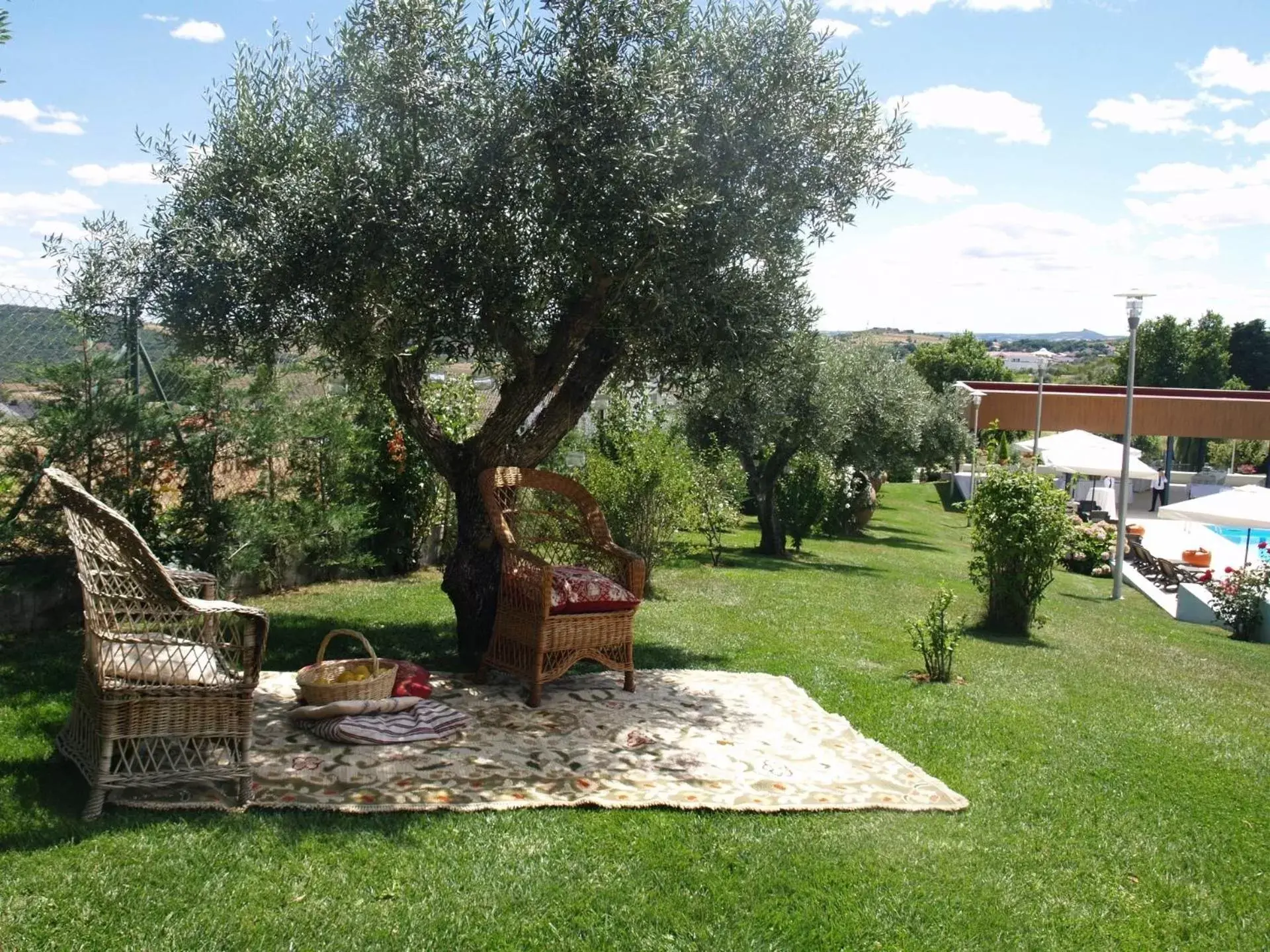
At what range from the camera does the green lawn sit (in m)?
3.35

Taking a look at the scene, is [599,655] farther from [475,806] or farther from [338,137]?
[338,137]

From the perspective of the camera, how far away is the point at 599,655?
6.26 m

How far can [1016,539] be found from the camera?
10.1 metres

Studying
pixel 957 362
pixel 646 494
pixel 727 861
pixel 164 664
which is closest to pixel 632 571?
pixel 727 861

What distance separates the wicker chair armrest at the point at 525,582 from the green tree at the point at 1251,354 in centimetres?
7948

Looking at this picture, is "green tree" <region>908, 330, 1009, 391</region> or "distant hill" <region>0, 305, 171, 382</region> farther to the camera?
"green tree" <region>908, 330, 1009, 391</region>

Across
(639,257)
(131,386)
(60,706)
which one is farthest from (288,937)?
(131,386)

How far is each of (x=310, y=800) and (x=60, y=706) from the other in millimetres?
1734

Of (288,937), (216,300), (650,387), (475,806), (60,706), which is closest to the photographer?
(288,937)

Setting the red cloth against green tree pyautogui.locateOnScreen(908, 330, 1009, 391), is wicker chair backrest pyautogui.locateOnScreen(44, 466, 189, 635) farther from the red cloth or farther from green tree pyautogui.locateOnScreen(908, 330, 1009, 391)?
green tree pyautogui.locateOnScreen(908, 330, 1009, 391)

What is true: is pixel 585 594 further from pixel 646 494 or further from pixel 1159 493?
pixel 1159 493

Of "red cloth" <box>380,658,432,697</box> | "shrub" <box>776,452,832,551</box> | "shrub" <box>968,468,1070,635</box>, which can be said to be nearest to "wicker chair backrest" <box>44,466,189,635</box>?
"red cloth" <box>380,658,432,697</box>

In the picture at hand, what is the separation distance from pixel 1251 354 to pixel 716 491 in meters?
74.1

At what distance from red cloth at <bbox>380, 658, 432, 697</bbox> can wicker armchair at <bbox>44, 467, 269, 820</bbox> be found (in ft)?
5.00
